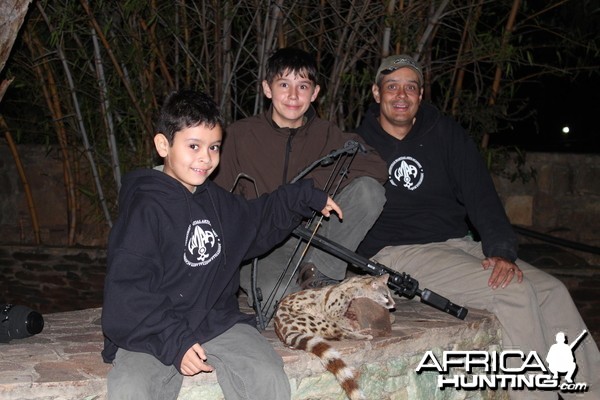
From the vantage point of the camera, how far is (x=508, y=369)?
3527 millimetres

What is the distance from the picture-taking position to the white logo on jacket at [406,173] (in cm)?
393

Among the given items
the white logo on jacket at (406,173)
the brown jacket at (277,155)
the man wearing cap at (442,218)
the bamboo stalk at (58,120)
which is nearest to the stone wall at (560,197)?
the man wearing cap at (442,218)

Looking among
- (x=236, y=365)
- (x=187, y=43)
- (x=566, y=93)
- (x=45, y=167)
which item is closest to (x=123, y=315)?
(x=236, y=365)

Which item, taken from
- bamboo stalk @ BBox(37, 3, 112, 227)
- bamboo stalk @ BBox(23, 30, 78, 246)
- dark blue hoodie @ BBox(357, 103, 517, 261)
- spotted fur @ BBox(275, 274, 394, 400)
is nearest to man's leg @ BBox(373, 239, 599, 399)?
dark blue hoodie @ BBox(357, 103, 517, 261)

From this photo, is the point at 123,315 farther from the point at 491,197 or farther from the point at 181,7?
the point at 181,7

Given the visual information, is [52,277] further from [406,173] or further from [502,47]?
[502,47]

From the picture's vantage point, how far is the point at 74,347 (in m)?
3.00

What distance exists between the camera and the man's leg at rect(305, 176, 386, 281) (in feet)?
11.4

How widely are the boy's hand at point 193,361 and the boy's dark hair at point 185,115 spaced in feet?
2.43

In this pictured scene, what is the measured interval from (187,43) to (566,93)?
8417 mm

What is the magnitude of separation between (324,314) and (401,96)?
4.21ft

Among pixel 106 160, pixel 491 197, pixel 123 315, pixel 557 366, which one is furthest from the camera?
pixel 106 160

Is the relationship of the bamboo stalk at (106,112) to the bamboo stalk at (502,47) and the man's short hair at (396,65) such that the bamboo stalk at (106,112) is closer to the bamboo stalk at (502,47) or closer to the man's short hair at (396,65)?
the man's short hair at (396,65)

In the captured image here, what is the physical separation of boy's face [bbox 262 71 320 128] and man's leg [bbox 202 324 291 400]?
46.2 inches
